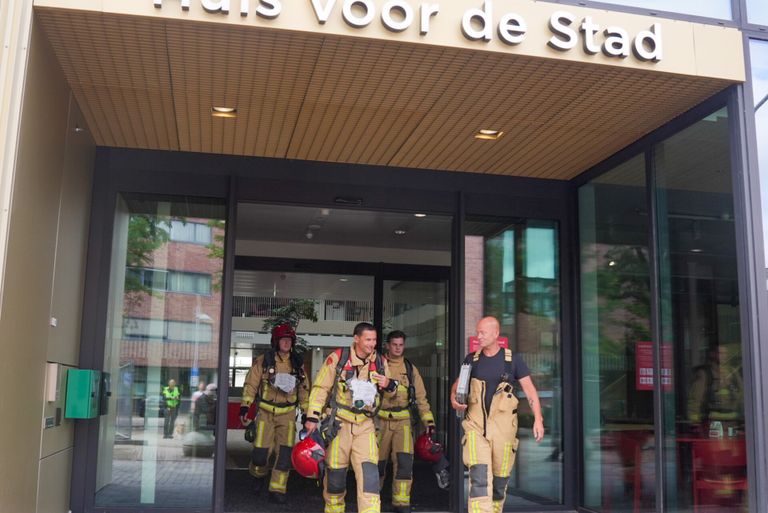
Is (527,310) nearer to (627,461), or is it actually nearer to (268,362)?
(627,461)

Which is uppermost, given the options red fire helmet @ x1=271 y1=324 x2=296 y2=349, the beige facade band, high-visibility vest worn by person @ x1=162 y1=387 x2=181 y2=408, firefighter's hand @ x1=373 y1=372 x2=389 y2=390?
the beige facade band

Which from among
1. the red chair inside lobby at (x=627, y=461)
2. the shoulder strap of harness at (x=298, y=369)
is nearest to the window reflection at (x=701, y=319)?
the red chair inside lobby at (x=627, y=461)

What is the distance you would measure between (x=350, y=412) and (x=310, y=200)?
242 cm

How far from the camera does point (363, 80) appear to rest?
19.4ft

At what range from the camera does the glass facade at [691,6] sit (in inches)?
232

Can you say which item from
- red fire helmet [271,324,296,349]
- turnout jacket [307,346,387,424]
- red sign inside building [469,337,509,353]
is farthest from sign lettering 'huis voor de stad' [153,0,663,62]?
red fire helmet [271,324,296,349]

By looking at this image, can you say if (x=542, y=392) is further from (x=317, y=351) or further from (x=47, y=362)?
(x=317, y=351)

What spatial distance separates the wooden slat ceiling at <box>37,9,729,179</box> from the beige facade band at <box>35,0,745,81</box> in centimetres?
8

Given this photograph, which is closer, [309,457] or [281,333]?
[309,457]

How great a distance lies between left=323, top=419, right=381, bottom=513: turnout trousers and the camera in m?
6.31

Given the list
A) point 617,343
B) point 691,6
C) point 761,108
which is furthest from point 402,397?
point 691,6

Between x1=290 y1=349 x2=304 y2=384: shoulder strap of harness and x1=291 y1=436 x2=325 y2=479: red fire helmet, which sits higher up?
x1=290 y1=349 x2=304 y2=384: shoulder strap of harness

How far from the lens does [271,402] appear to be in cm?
872

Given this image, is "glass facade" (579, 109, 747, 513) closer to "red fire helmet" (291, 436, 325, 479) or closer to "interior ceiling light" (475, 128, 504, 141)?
"interior ceiling light" (475, 128, 504, 141)
